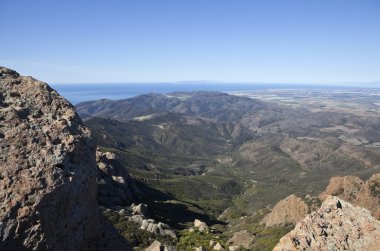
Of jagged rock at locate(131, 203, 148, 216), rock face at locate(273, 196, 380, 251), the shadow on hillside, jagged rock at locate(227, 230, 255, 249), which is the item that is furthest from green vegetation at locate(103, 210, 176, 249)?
rock face at locate(273, 196, 380, 251)

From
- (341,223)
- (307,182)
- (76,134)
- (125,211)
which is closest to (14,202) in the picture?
(76,134)

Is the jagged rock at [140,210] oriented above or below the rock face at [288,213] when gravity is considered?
above

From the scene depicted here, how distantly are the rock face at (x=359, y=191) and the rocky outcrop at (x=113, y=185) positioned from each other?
50.4 m

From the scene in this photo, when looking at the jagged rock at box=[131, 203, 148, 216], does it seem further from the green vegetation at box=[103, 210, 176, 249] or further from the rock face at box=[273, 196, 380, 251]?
the rock face at box=[273, 196, 380, 251]

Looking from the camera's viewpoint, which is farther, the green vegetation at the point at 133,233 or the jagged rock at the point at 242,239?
the jagged rock at the point at 242,239

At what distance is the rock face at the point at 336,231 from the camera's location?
880 inches

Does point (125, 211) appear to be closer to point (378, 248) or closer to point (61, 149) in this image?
point (378, 248)

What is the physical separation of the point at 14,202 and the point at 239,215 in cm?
13147

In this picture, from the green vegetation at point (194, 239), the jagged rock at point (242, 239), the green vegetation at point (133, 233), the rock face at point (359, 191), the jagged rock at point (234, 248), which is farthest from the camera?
the rock face at point (359, 191)

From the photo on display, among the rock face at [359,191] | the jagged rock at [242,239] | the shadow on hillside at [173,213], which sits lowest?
the shadow on hillside at [173,213]

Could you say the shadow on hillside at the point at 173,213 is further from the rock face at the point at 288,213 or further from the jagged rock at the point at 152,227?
the rock face at the point at 288,213

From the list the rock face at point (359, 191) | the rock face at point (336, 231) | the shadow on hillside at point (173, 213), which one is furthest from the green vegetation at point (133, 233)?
the rock face at point (336, 231)

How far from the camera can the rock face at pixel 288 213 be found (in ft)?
318

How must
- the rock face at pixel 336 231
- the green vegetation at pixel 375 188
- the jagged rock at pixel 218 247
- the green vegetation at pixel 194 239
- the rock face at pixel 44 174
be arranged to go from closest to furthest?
the rock face at pixel 44 174, the rock face at pixel 336 231, the green vegetation at pixel 194 239, the jagged rock at pixel 218 247, the green vegetation at pixel 375 188
